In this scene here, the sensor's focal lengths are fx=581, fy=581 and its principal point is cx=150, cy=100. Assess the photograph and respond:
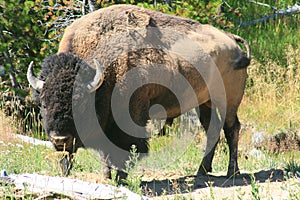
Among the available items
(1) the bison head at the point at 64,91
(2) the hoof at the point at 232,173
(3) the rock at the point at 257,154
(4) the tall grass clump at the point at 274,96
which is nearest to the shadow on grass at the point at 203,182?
(2) the hoof at the point at 232,173

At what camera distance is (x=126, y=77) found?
5734 millimetres

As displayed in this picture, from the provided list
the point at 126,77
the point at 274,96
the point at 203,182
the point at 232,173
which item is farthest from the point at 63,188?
the point at 274,96

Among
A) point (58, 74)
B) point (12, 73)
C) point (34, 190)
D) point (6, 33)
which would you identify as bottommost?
point (12, 73)

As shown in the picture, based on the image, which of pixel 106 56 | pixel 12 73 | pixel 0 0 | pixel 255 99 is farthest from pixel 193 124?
pixel 106 56

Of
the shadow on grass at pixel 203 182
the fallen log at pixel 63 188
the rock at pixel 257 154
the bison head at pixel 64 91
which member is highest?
the bison head at pixel 64 91

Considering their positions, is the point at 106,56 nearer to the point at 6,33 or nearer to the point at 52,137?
the point at 52,137

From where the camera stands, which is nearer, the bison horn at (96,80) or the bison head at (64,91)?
the bison head at (64,91)

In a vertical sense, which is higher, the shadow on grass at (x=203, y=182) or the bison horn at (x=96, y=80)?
the bison horn at (x=96, y=80)

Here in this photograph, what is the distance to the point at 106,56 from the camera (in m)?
5.76

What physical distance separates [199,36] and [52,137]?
2243mm

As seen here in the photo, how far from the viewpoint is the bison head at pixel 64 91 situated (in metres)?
5.17

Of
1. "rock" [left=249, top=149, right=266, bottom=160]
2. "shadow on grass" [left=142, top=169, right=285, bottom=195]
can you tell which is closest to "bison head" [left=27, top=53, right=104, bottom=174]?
"shadow on grass" [left=142, top=169, right=285, bottom=195]

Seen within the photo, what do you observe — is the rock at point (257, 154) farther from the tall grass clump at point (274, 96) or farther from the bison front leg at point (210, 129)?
the bison front leg at point (210, 129)

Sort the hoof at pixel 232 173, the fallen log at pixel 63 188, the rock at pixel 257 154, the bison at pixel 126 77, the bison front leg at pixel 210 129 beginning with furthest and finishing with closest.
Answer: the rock at pixel 257 154 → the bison front leg at pixel 210 129 → the hoof at pixel 232 173 → the bison at pixel 126 77 → the fallen log at pixel 63 188
